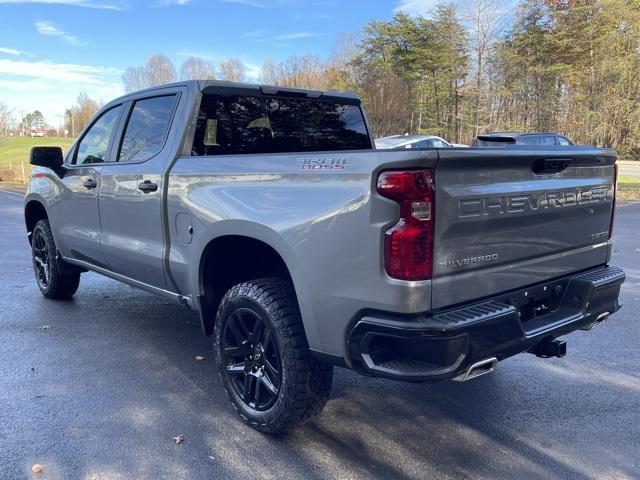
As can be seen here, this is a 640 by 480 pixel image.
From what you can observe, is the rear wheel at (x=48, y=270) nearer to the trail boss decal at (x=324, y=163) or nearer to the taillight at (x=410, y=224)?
the trail boss decal at (x=324, y=163)

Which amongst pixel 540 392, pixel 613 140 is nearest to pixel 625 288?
pixel 540 392

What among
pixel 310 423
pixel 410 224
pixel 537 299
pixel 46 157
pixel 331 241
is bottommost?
pixel 310 423

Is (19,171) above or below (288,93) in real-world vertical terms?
below

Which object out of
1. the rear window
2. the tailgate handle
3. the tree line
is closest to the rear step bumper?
the tailgate handle

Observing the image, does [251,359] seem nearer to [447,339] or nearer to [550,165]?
[447,339]

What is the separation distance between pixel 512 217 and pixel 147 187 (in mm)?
2396

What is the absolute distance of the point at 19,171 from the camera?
30922 mm

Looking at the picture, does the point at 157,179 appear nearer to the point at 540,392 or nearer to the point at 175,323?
the point at 175,323

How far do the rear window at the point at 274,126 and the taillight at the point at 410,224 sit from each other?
190 cm

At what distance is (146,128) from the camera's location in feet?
13.9

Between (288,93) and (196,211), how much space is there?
1.44m

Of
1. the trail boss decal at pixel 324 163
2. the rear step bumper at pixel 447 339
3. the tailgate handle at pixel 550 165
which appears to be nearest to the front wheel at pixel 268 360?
the rear step bumper at pixel 447 339

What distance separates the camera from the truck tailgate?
245cm

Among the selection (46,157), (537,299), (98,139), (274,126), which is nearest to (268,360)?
(537,299)
